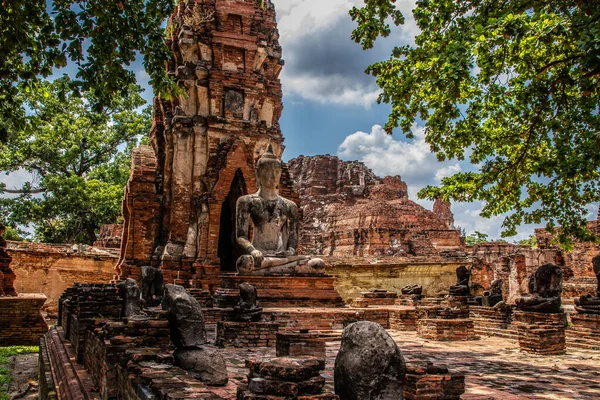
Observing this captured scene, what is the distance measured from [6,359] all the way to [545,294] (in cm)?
1051

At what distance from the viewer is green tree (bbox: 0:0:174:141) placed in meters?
7.03

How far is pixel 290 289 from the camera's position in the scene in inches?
409

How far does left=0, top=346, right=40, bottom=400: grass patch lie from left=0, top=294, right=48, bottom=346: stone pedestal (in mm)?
443

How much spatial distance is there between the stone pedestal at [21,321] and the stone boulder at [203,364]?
965 cm

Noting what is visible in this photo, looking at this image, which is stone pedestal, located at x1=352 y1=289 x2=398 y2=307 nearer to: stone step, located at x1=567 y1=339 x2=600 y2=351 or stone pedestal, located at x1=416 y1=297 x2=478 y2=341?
stone pedestal, located at x1=416 y1=297 x2=478 y2=341

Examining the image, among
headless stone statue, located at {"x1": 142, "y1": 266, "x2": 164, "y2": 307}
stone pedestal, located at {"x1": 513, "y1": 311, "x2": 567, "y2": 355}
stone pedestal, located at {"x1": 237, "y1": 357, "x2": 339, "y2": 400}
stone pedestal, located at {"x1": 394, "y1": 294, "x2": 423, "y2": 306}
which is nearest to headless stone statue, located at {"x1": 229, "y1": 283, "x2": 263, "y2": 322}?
headless stone statue, located at {"x1": 142, "y1": 266, "x2": 164, "y2": 307}

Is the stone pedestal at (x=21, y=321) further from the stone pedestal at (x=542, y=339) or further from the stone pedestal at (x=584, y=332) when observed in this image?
the stone pedestal at (x=584, y=332)

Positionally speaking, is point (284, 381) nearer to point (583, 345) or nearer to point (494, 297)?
point (583, 345)

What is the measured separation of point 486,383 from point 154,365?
11.1ft

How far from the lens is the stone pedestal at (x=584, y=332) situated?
9.31 m

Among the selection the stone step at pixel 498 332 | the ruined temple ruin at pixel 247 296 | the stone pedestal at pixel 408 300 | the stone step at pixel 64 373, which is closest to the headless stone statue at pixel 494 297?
the ruined temple ruin at pixel 247 296

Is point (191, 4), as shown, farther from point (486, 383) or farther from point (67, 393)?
point (486, 383)

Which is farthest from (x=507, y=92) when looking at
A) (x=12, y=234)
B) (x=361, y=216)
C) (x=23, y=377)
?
(x=361, y=216)

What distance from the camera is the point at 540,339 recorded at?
8.03 metres
